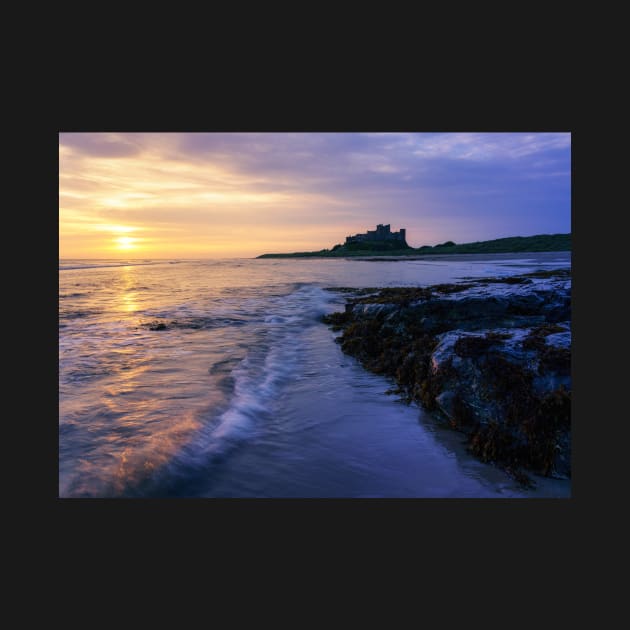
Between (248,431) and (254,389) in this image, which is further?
(254,389)

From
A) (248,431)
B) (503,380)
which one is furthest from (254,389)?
(503,380)

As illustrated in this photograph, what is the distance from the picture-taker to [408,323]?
8.34 metres

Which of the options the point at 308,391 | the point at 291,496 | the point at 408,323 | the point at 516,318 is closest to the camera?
the point at 291,496

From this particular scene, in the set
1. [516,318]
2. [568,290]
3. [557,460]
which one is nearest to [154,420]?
[557,460]

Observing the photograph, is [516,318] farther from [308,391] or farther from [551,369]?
[308,391]

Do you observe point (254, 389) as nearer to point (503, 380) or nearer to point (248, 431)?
point (248, 431)

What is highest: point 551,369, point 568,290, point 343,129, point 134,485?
point 343,129

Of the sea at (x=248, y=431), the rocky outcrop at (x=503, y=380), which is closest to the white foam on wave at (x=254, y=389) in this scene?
the sea at (x=248, y=431)

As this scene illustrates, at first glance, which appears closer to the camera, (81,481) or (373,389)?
(81,481)

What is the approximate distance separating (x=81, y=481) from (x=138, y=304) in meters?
14.7

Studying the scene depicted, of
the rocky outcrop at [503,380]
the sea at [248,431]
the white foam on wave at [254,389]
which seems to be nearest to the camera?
the sea at [248,431]

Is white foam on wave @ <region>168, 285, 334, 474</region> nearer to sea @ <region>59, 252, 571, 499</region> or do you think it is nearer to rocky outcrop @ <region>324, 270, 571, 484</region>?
sea @ <region>59, 252, 571, 499</region>

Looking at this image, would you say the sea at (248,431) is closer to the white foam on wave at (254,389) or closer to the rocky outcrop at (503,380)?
the white foam on wave at (254,389)

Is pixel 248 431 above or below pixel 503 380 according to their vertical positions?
below
